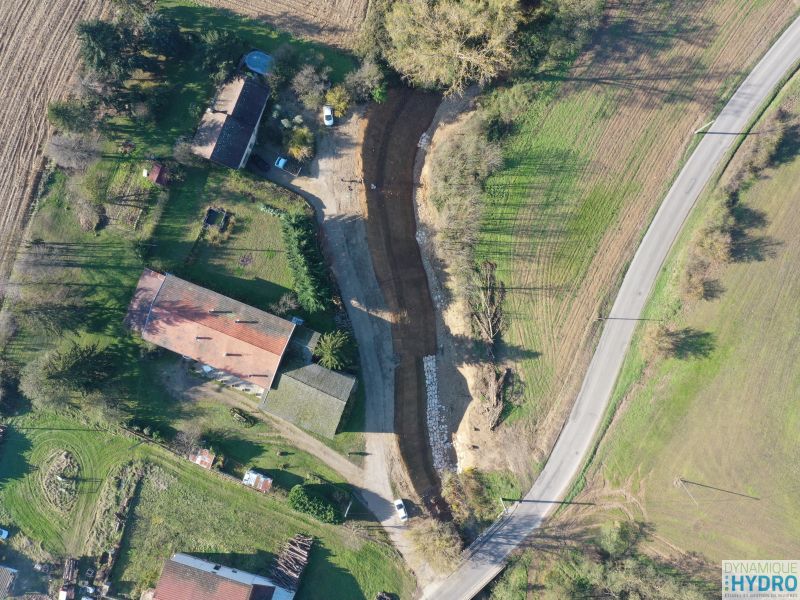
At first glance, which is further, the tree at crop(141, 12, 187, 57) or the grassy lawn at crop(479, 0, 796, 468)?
the grassy lawn at crop(479, 0, 796, 468)

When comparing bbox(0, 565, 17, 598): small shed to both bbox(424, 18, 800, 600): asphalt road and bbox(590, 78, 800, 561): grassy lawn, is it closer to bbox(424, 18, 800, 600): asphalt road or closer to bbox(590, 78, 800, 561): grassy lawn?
bbox(424, 18, 800, 600): asphalt road

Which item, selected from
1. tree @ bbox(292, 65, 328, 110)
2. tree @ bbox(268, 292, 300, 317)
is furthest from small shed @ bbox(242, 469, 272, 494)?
tree @ bbox(292, 65, 328, 110)

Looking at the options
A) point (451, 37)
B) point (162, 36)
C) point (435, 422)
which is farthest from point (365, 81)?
point (435, 422)

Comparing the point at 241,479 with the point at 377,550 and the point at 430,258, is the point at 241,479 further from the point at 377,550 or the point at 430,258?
the point at 430,258

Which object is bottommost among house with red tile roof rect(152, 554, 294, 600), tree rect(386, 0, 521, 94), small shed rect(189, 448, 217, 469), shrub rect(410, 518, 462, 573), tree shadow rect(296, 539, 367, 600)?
house with red tile roof rect(152, 554, 294, 600)

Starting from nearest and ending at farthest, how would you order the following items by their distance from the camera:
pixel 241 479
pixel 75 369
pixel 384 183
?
pixel 75 369
pixel 241 479
pixel 384 183

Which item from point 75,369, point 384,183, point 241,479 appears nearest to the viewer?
point 75,369

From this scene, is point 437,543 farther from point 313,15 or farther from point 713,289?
point 313,15

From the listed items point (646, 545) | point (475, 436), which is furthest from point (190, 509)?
point (646, 545)
